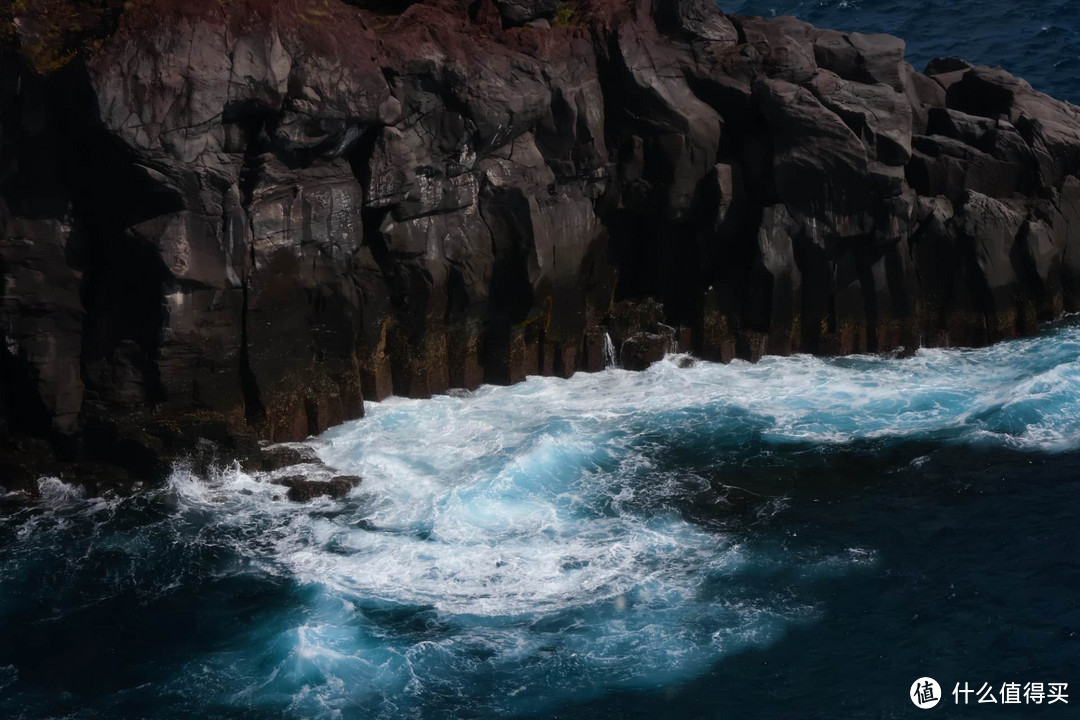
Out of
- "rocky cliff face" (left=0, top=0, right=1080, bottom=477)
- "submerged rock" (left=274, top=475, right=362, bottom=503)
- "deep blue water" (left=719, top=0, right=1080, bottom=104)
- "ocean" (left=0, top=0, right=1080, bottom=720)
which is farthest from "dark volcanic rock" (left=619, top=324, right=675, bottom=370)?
"deep blue water" (left=719, top=0, right=1080, bottom=104)

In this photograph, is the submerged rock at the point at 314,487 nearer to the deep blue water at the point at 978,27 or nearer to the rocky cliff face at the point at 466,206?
the rocky cliff face at the point at 466,206

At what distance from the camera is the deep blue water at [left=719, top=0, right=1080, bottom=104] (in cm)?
5178

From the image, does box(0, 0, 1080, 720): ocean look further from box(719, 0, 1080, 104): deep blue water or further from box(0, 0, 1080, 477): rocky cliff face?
box(719, 0, 1080, 104): deep blue water

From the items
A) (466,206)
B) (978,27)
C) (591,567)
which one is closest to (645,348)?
(466,206)

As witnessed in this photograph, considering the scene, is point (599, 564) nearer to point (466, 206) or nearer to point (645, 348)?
point (645, 348)

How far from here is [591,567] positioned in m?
24.5

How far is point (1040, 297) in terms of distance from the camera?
35.8 metres

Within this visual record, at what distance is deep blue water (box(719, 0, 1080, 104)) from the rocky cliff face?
1466 centimetres

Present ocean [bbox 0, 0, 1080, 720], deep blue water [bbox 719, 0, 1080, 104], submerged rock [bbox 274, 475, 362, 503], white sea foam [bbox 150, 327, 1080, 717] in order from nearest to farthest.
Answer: ocean [bbox 0, 0, 1080, 720], white sea foam [bbox 150, 327, 1080, 717], submerged rock [bbox 274, 475, 362, 503], deep blue water [bbox 719, 0, 1080, 104]

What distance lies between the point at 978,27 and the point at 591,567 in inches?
1698

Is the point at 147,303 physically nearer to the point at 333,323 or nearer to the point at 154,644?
the point at 333,323

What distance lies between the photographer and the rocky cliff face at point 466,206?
89.4ft

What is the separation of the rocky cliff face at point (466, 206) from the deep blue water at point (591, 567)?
7.03 ft

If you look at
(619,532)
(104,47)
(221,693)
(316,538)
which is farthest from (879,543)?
(104,47)
